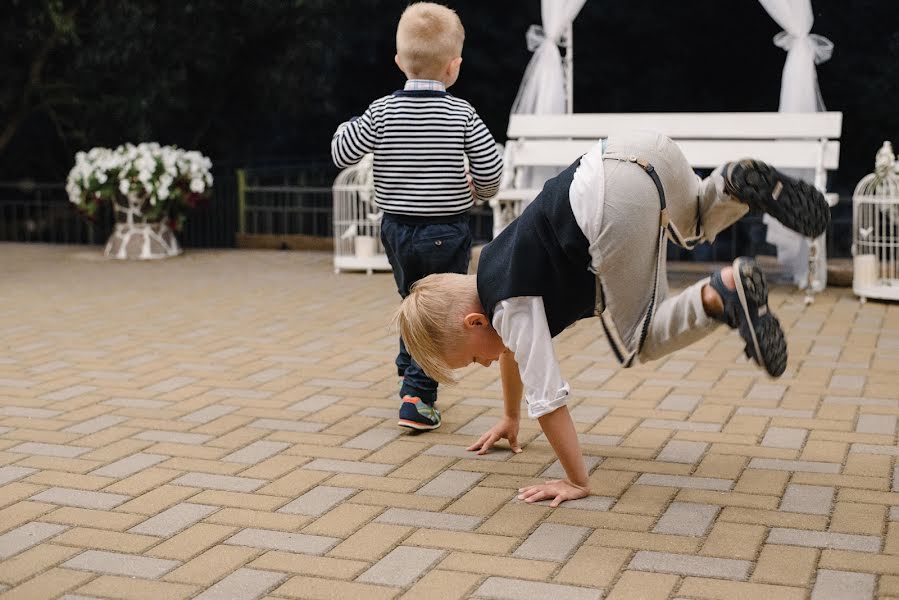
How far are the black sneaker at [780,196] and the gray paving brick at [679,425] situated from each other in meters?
1.07

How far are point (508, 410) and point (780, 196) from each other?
107cm

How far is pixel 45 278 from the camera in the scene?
7984 millimetres

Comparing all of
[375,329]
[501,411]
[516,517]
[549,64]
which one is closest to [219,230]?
[549,64]

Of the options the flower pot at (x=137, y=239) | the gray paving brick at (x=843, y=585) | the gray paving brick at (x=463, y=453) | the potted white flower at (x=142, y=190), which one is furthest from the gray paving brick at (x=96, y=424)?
the flower pot at (x=137, y=239)

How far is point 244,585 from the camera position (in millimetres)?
2559

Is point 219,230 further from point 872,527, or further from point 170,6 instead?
point 872,527

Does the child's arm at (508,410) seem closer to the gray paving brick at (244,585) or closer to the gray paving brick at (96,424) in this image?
the gray paving brick at (244,585)

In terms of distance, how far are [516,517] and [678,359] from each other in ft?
7.26

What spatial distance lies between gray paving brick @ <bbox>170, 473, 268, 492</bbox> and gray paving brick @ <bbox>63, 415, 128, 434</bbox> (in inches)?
27.2

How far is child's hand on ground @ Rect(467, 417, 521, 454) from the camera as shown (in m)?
3.54

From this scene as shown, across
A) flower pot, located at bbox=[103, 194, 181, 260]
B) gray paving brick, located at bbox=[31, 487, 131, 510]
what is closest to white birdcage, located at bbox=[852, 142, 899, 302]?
gray paving brick, located at bbox=[31, 487, 131, 510]

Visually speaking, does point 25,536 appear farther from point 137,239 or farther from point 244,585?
point 137,239

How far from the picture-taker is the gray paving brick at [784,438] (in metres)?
3.63

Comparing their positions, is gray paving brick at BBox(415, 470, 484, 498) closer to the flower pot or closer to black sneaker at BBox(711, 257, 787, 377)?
black sneaker at BBox(711, 257, 787, 377)
